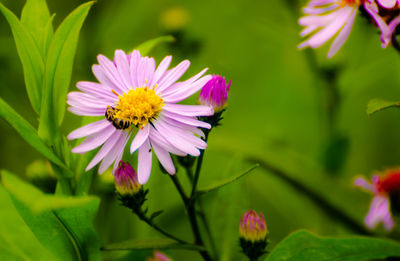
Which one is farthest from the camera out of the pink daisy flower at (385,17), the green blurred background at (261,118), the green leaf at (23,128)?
the green blurred background at (261,118)

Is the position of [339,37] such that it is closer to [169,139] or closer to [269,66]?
[169,139]

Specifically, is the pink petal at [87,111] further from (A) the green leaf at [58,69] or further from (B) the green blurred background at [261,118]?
(B) the green blurred background at [261,118]

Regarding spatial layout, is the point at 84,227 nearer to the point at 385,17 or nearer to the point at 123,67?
the point at 123,67

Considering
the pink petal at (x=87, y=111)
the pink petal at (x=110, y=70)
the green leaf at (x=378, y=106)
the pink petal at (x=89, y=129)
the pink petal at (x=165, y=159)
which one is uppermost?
the pink petal at (x=110, y=70)

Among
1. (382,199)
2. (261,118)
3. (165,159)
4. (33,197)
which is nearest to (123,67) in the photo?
(165,159)

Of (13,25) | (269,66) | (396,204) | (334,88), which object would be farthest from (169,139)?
(269,66)

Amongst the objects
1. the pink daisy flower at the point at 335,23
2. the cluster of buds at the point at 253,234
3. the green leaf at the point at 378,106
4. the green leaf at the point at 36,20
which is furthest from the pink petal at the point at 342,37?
the green leaf at the point at 36,20

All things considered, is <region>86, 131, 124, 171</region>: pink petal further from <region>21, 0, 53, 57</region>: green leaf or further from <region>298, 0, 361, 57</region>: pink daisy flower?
<region>298, 0, 361, 57</region>: pink daisy flower

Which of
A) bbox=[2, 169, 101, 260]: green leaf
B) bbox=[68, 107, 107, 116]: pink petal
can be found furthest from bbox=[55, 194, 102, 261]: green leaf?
bbox=[68, 107, 107, 116]: pink petal
